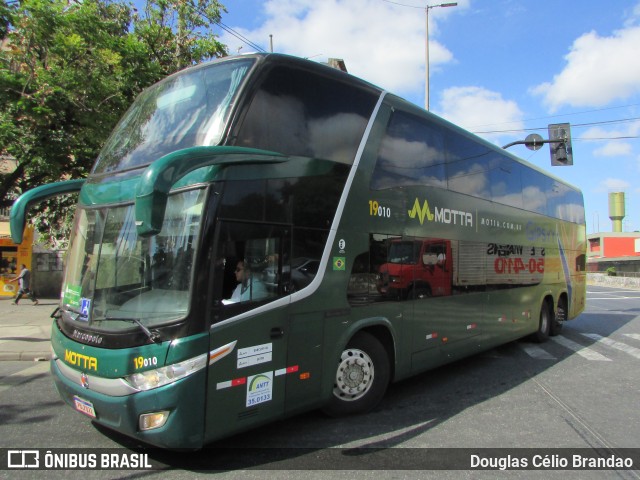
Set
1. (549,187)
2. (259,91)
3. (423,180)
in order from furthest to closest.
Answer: (549,187) → (423,180) → (259,91)

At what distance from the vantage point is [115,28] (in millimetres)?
13227

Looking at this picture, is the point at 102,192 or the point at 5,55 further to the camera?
the point at 5,55

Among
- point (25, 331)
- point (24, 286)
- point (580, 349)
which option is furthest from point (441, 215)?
point (24, 286)

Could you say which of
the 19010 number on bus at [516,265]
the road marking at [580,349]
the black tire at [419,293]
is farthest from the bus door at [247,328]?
the road marking at [580,349]

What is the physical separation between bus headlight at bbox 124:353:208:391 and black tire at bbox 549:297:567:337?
10.7 meters

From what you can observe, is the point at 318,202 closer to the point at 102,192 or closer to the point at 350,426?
the point at 102,192

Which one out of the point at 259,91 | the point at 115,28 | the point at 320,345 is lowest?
the point at 320,345

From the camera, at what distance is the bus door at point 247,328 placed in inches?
152

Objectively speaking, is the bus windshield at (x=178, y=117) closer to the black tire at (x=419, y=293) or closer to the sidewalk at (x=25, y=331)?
the black tire at (x=419, y=293)

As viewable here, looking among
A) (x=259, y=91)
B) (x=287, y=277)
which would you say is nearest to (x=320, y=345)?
(x=287, y=277)

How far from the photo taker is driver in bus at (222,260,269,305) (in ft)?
13.3

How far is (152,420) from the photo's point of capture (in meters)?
3.68

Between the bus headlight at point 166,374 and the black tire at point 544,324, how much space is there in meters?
9.35

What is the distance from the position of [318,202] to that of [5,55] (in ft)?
35.9
